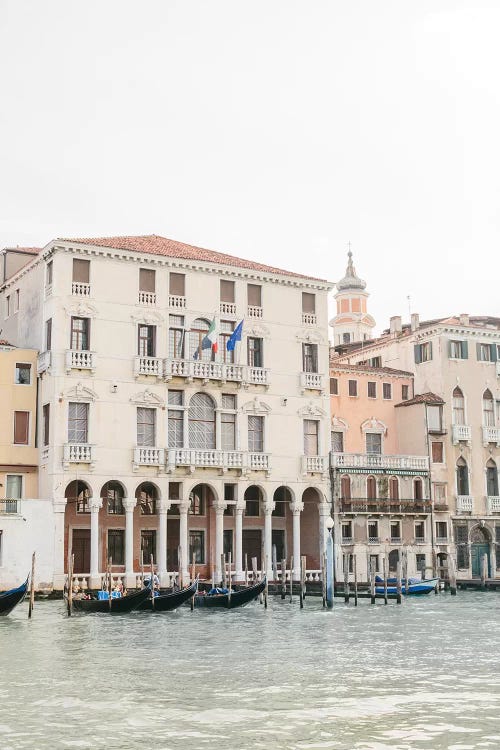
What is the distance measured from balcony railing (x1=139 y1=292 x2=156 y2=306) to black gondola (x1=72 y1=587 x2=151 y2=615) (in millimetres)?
13251

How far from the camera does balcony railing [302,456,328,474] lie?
42875 millimetres

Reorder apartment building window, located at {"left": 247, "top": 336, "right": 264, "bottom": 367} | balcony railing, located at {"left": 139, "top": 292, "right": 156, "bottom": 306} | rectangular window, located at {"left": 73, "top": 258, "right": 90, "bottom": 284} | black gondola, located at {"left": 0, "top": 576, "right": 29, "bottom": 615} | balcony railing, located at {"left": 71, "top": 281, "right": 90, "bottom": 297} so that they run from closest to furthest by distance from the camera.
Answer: black gondola, located at {"left": 0, "top": 576, "right": 29, "bottom": 615} < balcony railing, located at {"left": 71, "top": 281, "right": 90, "bottom": 297} < rectangular window, located at {"left": 73, "top": 258, "right": 90, "bottom": 284} < balcony railing, located at {"left": 139, "top": 292, "right": 156, "bottom": 306} < apartment building window, located at {"left": 247, "top": 336, "right": 264, "bottom": 367}

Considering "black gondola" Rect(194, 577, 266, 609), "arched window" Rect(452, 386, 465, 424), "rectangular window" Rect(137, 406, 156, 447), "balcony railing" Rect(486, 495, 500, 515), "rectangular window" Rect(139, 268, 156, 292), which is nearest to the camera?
"black gondola" Rect(194, 577, 266, 609)

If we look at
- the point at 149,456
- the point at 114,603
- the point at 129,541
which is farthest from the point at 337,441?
the point at 114,603

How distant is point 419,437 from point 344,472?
479 cm

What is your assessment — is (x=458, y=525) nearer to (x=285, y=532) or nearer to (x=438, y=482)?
(x=438, y=482)

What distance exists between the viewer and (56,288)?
128 ft

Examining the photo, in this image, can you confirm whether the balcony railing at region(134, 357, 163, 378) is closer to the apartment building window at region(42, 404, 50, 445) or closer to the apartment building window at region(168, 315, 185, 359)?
the apartment building window at region(168, 315, 185, 359)

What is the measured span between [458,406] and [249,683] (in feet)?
105

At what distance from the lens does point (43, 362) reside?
1527 inches

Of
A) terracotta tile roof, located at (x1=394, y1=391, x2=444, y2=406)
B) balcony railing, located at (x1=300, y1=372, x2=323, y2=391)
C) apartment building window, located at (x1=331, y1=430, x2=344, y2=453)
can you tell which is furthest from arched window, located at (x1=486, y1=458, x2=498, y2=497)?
balcony railing, located at (x1=300, y1=372, x2=323, y2=391)

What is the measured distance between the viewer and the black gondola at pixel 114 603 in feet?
100


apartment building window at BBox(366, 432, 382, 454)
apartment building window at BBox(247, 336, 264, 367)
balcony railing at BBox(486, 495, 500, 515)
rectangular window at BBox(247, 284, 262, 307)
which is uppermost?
rectangular window at BBox(247, 284, 262, 307)

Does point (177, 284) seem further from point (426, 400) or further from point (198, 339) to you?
point (426, 400)
